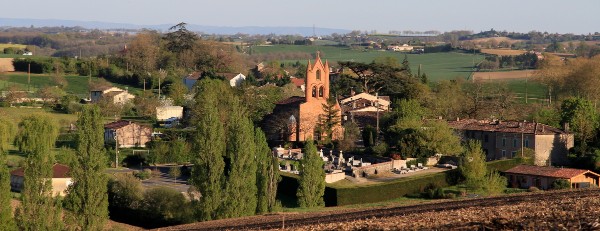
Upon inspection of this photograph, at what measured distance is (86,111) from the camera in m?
31.5

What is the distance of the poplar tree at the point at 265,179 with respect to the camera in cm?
3334

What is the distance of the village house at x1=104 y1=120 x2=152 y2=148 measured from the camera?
5194 cm

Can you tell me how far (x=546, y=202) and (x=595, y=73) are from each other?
49700mm

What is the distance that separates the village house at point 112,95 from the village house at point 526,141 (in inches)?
1103

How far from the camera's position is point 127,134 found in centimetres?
5244

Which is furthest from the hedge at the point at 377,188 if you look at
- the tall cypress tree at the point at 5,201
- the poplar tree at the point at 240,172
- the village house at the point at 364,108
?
the village house at the point at 364,108

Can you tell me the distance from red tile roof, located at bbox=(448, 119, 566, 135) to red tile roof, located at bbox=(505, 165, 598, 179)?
16.9 ft

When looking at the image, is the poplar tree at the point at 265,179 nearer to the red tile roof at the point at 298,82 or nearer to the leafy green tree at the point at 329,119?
the leafy green tree at the point at 329,119

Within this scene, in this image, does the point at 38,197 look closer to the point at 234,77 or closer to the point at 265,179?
the point at 265,179

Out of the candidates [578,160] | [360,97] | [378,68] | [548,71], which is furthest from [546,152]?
[548,71]

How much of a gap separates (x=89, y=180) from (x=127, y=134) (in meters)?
22.6

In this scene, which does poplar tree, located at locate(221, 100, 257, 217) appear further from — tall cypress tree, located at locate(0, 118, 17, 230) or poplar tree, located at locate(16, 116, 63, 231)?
tall cypress tree, located at locate(0, 118, 17, 230)

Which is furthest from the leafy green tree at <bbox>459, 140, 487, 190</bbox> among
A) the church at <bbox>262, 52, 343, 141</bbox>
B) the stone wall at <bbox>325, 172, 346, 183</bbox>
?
the church at <bbox>262, 52, 343, 141</bbox>

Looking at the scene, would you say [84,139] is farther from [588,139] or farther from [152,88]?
[152,88]
